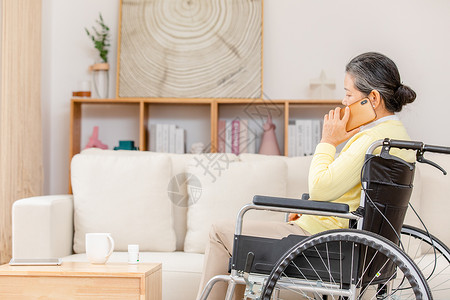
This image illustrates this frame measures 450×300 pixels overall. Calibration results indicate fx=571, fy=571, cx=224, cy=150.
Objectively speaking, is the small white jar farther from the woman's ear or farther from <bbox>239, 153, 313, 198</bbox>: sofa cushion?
the woman's ear

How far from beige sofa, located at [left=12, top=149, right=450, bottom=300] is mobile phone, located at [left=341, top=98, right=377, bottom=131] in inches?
38.8

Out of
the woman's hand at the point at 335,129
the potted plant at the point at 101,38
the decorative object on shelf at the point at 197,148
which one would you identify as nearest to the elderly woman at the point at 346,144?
the woman's hand at the point at 335,129

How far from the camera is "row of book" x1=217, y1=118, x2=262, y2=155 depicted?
383cm

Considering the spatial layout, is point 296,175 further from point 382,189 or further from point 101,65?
point 101,65

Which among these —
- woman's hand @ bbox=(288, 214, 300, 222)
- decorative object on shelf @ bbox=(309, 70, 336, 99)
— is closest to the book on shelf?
decorative object on shelf @ bbox=(309, 70, 336, 99)

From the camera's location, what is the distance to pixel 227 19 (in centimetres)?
394

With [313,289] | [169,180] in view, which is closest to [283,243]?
[313,289]

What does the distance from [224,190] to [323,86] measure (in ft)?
4.45

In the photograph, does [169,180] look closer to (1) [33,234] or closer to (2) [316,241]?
(1) [33,234]

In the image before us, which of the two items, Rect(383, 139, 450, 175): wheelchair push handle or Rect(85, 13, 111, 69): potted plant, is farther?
Rect(85, 13, 111, 69): potted plant

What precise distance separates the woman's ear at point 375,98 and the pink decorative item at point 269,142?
6.21ft

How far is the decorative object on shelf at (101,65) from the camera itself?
3.93 meters

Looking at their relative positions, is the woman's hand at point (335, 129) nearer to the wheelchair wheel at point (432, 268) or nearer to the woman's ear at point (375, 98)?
the woman's ear at point (375, 98)

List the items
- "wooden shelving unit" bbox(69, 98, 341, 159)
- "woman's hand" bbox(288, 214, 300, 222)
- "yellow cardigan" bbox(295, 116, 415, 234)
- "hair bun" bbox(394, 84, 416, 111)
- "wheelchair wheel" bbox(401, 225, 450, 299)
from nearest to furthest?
1. "yellow cardigan" bbox(295, 116, 415, 234)
2. "hair bun" bbox(394, 84, 416, 111)
3. "woman's hand" bbox(288, 214, 300, 222)
4. "wheelchair wheel" bbox(401, 225, 450, 299)
5. "wooden shelving unit" bbox(69, 98, 341, 159)
